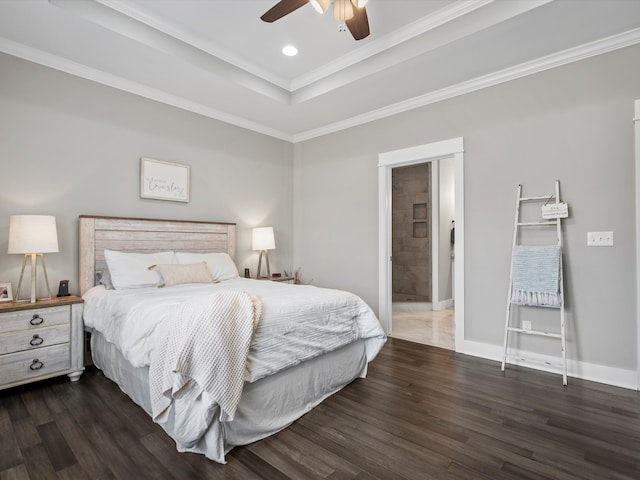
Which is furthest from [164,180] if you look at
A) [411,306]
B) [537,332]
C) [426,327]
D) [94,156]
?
[411,306]

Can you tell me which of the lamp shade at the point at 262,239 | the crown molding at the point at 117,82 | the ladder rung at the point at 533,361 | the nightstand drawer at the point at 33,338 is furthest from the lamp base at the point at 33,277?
the ladder rung at the point at 533,361

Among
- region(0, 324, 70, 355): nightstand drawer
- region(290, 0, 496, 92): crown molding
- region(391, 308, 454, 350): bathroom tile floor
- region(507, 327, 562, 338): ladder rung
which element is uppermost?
region(290, 0, 496, 92): crown molding

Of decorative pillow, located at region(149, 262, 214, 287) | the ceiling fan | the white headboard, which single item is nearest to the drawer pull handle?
the white headboard

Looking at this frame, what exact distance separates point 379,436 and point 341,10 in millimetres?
2641

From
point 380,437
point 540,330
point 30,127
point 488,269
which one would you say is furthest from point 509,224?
point 30,127

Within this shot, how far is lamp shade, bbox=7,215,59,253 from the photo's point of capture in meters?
2.52

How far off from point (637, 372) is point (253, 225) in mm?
4135

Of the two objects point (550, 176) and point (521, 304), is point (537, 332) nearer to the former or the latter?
point (521, 304)

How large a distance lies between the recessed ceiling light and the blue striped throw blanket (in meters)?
2.77

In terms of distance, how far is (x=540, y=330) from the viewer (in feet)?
9.87

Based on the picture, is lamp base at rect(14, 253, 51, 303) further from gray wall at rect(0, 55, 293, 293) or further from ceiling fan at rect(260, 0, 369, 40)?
ceiling fan at rect(260, 0, 369, 40)

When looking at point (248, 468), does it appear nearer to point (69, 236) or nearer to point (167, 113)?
point (69, 236)

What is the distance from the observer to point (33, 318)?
Result: 252 centimetres

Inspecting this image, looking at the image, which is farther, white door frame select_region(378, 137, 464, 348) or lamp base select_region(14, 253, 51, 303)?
white door frame select_region(378, 137, 464, 348)
